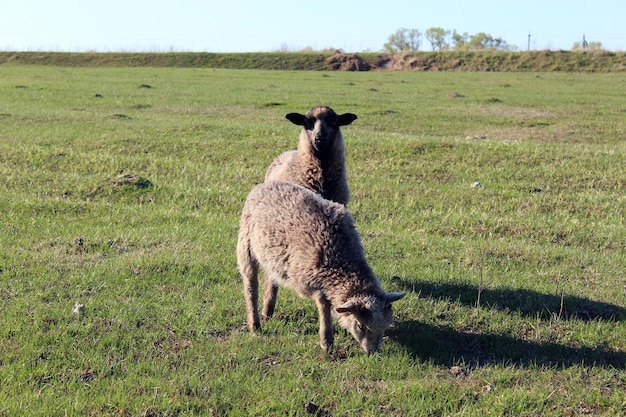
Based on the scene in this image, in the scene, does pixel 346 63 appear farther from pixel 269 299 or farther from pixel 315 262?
pixel 315 262

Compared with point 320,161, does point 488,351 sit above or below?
below

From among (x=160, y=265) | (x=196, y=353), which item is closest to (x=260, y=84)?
(x=160, y=265)

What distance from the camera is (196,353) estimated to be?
5605 millimetres

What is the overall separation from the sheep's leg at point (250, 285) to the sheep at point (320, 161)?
7.22 ft

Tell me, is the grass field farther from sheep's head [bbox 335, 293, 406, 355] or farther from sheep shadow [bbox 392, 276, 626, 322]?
sheep's head [bbox 335, 293, 406, 355]

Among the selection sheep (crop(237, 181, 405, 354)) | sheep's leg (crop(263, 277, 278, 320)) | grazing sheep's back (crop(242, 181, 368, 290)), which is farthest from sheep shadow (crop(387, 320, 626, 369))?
sheep's leg (crop(263, 277, 278, 320))

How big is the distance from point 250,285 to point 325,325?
36.2 inches

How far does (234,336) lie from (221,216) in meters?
4.50

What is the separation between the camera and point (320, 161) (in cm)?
873

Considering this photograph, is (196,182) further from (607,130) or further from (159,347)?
(607,130)

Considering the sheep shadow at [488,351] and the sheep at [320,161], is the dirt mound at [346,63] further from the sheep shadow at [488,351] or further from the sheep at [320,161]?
the sheep shadow at [488,351]

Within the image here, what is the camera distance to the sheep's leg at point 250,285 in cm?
625

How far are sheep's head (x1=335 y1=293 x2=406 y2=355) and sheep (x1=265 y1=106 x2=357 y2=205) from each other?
9.67 ft

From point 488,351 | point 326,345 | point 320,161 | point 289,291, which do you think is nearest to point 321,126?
point 320,161
